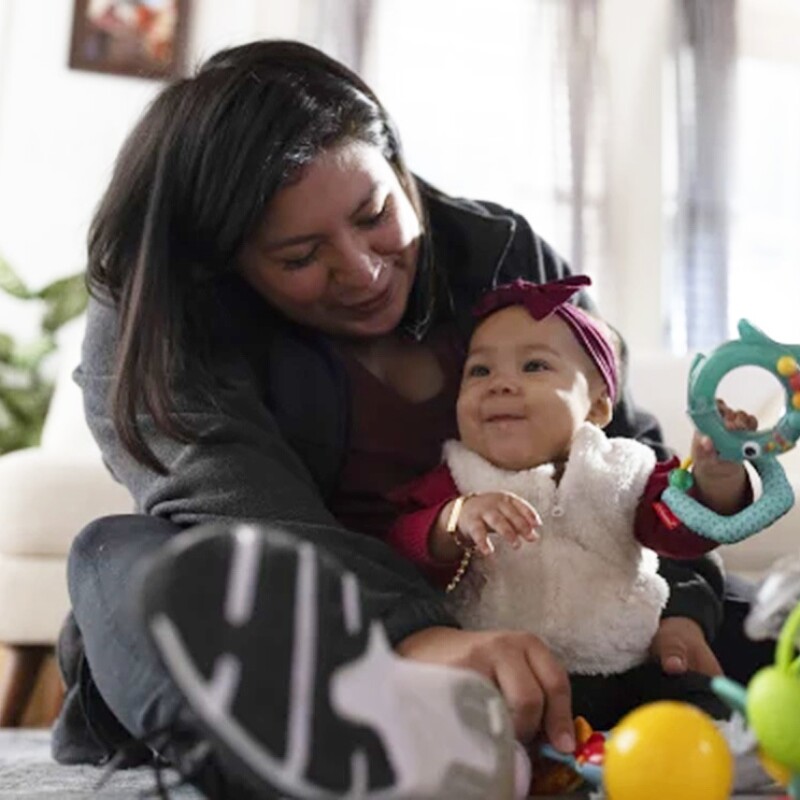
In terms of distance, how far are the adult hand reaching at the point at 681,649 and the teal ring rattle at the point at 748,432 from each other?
0.16 metres

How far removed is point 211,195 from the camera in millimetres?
1124

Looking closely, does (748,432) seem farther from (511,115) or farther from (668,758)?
(511,115)

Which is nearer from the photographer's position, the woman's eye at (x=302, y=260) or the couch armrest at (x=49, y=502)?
the woman's eye at (x=302, y=260)

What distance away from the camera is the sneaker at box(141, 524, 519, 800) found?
1.77ft

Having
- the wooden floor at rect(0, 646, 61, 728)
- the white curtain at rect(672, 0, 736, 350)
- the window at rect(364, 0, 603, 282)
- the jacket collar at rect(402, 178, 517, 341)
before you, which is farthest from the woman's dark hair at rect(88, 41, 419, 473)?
the white curtain at rect(672, 0, 736, 350)

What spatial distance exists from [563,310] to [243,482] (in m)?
0.33

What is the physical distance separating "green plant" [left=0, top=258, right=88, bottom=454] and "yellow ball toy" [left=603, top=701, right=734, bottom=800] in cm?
268

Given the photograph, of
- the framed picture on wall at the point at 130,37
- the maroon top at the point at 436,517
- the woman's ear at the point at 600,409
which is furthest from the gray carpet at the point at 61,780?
the framed picture on wall at the point at 130,37

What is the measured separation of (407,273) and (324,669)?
0.70 meters

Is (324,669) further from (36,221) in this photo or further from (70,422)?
(36,221)

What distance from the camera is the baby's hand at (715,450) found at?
2.80 ft

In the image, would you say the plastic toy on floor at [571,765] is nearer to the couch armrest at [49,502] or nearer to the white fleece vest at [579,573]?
the white fleece vest at [579,573]

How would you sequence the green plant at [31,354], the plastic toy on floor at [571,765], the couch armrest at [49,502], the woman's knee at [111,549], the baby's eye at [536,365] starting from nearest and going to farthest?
the plastic toy on floor at [571,765]
the woman's knee at [111,549]
the baby's eye at [536,365]
the couch armrest at [49,502]
the green plant at [31,354]

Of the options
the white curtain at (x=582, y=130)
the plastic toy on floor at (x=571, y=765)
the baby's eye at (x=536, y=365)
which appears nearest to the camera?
the plastic toy on floor at (x=571, y=765)
